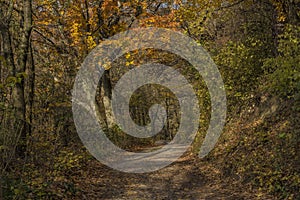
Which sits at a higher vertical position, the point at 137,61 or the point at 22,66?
the point at 137,61

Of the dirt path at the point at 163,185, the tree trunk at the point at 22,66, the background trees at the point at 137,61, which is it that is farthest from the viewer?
the tree trunk at the point at 22,66

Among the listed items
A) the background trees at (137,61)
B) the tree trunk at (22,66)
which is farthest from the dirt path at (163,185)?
the tree trunk at (22,66)

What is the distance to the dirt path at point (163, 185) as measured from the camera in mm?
8828

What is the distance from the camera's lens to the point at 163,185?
10.3 meters

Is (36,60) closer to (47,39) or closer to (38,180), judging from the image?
(47,39)

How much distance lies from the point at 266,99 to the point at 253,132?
1.66 metres

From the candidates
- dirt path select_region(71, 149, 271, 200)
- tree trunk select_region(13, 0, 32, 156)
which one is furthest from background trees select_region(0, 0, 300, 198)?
dirt path select_region(71, 149, 271, 200)

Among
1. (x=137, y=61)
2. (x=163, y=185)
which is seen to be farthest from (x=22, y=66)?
(x=137, y=61)

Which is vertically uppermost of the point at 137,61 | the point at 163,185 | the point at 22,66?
the point at 137,61

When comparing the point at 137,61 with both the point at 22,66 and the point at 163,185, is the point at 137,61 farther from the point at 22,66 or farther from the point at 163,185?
the point at 163,185

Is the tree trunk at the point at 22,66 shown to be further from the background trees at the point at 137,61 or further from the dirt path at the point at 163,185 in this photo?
the dirt path at the point at 163,185

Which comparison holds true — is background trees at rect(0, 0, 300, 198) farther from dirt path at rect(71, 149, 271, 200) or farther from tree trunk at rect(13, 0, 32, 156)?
dirt path at rect(71, 149, 271, 200)

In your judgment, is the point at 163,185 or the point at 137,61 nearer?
the point at 163,185

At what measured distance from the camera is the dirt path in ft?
29.0
